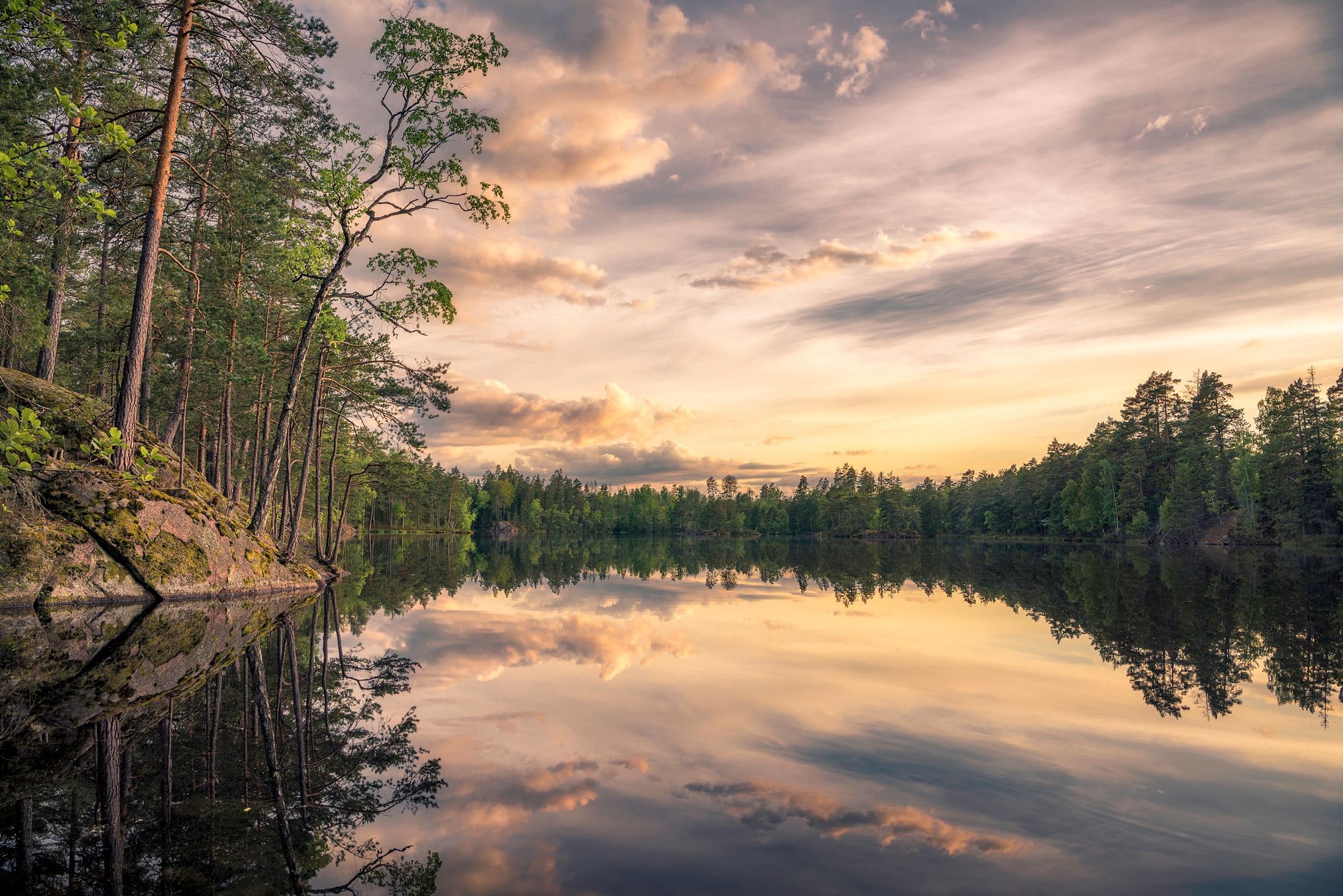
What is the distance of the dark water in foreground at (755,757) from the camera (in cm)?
483

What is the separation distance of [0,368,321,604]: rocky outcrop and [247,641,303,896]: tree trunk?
22.3ft

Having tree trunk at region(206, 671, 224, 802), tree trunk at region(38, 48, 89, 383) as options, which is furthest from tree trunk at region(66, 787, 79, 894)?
tree trunk at region(38, 48, 89, 383)

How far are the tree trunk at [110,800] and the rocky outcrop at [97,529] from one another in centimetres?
962

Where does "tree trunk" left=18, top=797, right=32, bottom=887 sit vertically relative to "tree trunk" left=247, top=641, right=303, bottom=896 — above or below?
above

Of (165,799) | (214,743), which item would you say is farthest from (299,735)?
(165,799)

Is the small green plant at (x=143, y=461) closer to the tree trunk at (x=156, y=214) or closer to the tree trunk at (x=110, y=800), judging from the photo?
the tree trunk at (x=156, y=214)

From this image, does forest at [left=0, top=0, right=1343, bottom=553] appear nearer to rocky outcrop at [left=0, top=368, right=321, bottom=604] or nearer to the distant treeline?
rocky outcrop at [left=0, top=368, right=321, bottom=604]

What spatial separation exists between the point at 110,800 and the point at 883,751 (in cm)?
751

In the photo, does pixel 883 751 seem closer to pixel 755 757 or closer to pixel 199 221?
pixel 755 757

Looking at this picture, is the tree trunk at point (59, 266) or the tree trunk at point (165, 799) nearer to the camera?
the tree trunk at point (165, 799)

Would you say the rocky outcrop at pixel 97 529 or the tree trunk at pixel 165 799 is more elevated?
the rocky outcrop at pixel 97 529

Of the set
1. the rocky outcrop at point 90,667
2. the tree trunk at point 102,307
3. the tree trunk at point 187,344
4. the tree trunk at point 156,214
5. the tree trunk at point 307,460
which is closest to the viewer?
the rocky outcrop at point 90,667

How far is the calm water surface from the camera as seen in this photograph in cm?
490

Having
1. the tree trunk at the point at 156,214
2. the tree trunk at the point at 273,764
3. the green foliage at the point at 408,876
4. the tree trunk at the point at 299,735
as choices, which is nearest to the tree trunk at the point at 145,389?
the tree trunk at the point at 156,214
